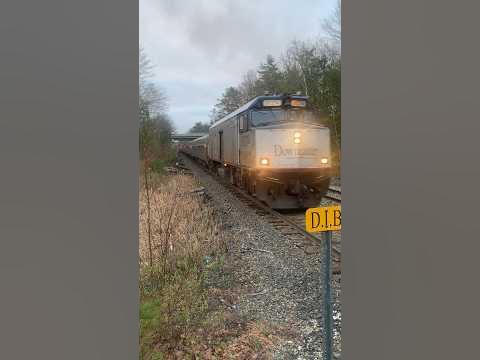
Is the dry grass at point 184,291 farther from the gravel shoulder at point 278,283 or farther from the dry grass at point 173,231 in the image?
the gravel shoulder at point 278,283

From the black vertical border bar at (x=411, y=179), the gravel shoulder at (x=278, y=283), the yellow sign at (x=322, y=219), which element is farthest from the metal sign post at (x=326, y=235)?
the black vertical border bar at (x=411, y=179)

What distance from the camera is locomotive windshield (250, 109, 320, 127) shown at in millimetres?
4758

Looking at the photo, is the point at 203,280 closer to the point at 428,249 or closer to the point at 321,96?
the point at 428,249

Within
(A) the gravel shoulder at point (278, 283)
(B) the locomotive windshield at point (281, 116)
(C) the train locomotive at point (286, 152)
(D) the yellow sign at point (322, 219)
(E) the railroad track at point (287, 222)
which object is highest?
(B) the locomotive windshield at point (281, 116)

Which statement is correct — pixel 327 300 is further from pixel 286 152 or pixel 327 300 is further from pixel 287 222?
pixel 286 152

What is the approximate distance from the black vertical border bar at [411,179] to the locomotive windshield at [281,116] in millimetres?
2898

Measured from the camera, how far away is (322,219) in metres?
2.38

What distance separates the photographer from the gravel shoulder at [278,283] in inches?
112

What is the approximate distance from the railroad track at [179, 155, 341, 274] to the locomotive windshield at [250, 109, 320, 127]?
96 centimetres

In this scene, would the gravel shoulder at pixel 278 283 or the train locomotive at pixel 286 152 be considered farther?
the train locomotive at pixel 286 152

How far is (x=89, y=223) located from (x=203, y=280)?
1.72 m

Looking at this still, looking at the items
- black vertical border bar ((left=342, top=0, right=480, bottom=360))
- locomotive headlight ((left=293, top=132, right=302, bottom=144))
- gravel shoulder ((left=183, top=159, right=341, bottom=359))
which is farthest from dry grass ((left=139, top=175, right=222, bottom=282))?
black vertical border bar ((left=342, top=0, right=480, bottom=360))

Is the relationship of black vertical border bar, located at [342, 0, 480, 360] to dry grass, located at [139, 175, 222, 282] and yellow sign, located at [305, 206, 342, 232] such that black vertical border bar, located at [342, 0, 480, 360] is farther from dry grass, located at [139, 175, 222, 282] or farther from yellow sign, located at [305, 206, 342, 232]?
dry grass, located at [139, 175, 222, 282]

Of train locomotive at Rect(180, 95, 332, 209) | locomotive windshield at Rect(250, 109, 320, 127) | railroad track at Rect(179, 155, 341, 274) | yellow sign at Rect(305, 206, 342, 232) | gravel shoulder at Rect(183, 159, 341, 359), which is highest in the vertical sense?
locomotive windshield at Rect(250, 109, 320, 127)
